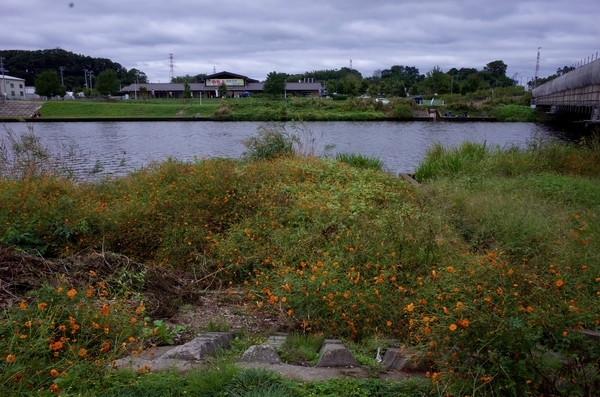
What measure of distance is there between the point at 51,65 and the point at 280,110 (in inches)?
2869

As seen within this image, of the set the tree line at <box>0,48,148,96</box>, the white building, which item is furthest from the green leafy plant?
the tree line at <box>0,48,148,96</box>

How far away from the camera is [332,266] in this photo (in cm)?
503

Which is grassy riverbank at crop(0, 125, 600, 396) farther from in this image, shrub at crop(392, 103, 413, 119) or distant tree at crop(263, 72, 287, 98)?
distant tree at crop(263, 72, 287, 98)

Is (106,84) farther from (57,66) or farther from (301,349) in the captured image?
(301,349)

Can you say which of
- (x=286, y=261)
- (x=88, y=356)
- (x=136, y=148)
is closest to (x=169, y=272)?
(x=286, y=261)

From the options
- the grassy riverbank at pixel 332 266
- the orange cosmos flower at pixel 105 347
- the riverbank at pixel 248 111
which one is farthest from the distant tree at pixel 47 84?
the orange cosmos flower at pixel 105 347

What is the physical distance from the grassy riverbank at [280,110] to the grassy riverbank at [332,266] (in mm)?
48031

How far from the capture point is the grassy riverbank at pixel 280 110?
58.2 metres

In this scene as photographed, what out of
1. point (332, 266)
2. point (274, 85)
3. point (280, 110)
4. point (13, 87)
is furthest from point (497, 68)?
point (332, 266)

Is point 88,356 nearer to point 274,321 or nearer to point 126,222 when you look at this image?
point 274,321

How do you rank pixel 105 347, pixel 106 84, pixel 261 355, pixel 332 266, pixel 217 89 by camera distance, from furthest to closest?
pixel 217 89 < pixel 106 84 < pixel 332 266 < pixel 261 355 < pixel 105 347

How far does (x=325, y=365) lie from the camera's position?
11.4ft

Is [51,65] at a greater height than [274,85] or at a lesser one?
greater

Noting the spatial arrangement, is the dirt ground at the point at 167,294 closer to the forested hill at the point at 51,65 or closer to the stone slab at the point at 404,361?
the stone slab at the point at 404,361
